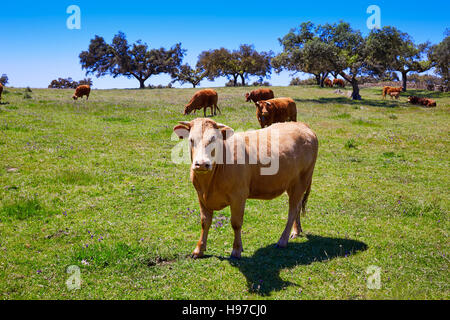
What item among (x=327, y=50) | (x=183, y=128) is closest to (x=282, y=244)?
(x=183, y=128)

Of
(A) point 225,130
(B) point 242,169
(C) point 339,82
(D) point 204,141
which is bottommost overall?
(B) point 242,169

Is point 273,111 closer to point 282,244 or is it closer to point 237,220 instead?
point 282,244

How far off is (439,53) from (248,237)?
2487 inches

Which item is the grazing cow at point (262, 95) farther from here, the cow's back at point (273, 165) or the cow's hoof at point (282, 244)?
the cow's hoof at point (282, 244)

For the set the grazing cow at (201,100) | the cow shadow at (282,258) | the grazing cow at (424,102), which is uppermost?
the grazing cow at (424,102)

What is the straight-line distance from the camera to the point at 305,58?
41.3 m

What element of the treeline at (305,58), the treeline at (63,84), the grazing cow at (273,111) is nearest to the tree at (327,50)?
the treeline at (305,58)

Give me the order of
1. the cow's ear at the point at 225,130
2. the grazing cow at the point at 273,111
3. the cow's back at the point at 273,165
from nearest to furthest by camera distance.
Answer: the cow's ear at the point at 225,130
the cow's back at the point at 273,165
the grazing cow at the point at 273,111

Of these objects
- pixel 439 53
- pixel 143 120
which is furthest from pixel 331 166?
pixel 439 53

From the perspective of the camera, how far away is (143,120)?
21.9m

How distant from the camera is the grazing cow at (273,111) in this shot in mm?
19000

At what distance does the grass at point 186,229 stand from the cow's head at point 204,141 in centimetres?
215

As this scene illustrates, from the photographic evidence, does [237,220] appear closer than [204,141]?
No

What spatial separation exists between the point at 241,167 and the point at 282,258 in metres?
2.12
